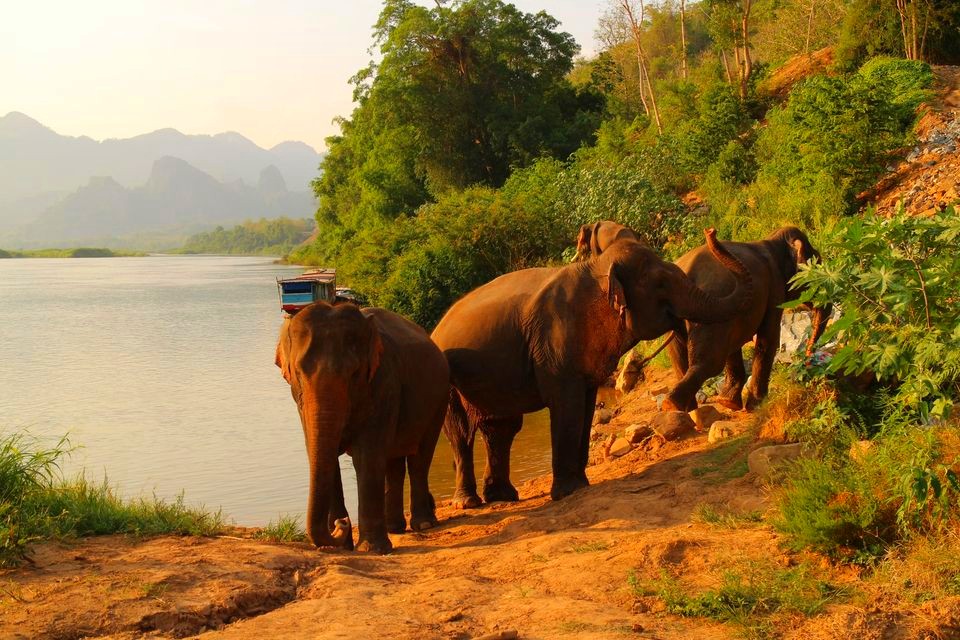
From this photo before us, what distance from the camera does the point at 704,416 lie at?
34.6 feet

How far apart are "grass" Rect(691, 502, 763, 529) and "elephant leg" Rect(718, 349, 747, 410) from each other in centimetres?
414

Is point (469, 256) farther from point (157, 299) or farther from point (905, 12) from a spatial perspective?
point (157, 299)

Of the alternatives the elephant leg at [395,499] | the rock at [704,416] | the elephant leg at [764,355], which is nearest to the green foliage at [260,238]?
the elephant leg at [764,355]

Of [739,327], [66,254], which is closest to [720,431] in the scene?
[739,327]

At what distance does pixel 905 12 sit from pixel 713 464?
76.8 feet

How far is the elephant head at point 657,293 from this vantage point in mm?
9062

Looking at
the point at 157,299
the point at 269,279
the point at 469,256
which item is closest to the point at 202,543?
the point at 469,256

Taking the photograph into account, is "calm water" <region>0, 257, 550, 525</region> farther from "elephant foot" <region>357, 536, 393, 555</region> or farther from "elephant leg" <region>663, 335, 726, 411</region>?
"elephant foot" <region>357, 536, 393, 555</region>

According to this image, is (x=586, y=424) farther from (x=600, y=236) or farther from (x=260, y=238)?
(x=260, y=238)

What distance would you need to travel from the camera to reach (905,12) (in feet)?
89.5

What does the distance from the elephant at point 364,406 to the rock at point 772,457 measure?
274 cm

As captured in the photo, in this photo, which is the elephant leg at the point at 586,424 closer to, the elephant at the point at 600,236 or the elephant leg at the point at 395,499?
the elephant at the point at 600,236

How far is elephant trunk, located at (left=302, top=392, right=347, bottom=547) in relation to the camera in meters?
7.10

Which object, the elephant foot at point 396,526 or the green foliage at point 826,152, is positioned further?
the green foliage at point 826,152
